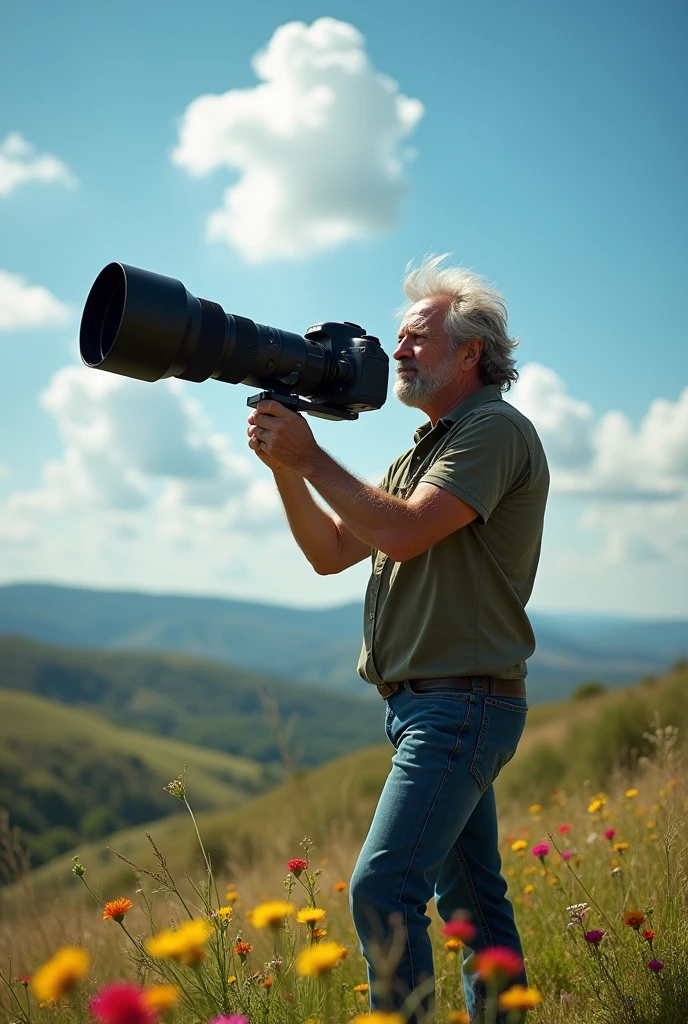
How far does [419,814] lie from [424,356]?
1625 millimetres

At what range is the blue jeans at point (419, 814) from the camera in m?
2.32

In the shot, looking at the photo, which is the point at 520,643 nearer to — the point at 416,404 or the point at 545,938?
the point at 416,404

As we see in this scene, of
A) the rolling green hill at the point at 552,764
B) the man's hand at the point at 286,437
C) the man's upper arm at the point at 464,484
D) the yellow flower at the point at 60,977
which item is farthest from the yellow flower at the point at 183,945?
the rolling green hill at the point at 552,764

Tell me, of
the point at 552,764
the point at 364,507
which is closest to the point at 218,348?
the point at 364,507

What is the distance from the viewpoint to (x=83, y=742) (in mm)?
113625

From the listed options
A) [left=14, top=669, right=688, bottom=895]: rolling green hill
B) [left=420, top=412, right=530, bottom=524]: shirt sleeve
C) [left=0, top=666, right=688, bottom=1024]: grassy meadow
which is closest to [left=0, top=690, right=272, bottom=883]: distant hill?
[left=14, top=669, right=688, bottom=895]: rolling green hill

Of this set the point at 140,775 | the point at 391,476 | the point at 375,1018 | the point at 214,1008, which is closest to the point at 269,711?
the point at 391,476

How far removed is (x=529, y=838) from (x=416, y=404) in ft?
11.3

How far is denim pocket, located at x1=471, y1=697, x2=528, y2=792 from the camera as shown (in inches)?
99.5

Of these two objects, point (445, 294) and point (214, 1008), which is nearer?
point (214, 1008)

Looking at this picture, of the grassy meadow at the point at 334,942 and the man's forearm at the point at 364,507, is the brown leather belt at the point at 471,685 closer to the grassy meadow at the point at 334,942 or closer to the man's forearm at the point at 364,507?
the man's forearm at the point at 364,507

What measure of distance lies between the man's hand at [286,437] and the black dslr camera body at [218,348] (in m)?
0.09

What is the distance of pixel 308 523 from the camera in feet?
11.0

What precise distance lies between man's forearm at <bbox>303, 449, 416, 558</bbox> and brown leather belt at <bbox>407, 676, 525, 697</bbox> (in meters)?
0.42
